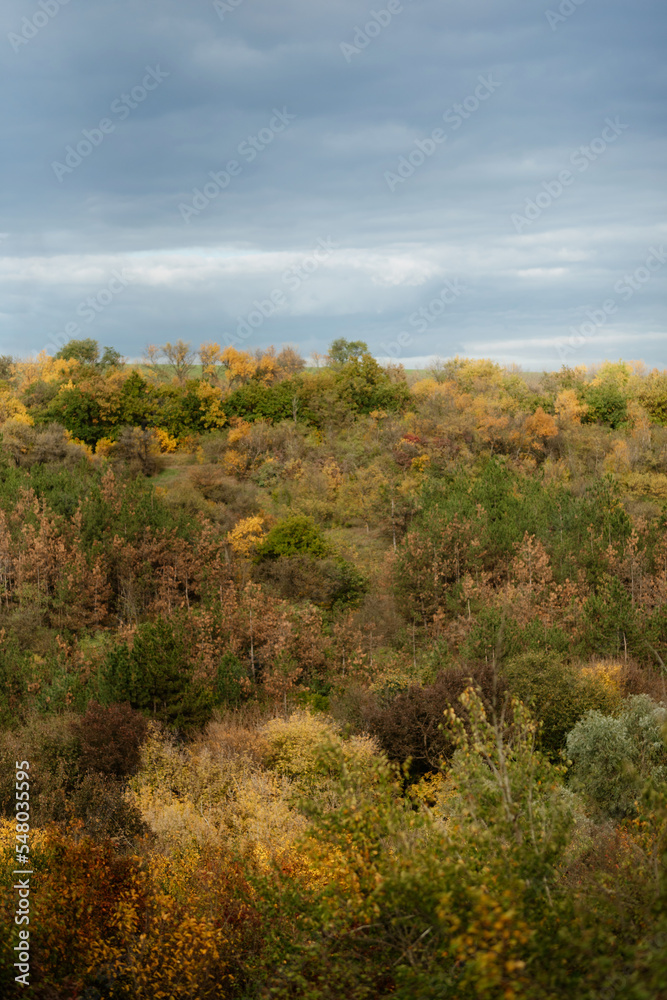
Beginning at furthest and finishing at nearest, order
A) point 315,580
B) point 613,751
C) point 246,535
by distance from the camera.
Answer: point 246,535, point 315,580, point 613,751

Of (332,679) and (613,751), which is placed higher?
(613,751)

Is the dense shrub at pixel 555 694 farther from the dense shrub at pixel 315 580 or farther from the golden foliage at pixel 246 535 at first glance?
the golden foliage at pixel 246 535

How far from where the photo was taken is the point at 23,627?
4212 cm

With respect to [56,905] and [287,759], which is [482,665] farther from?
[56,905]

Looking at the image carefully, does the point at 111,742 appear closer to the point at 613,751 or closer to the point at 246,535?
the point at 613,751

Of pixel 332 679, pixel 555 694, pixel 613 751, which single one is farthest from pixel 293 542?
pixel 613 751

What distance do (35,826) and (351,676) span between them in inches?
680

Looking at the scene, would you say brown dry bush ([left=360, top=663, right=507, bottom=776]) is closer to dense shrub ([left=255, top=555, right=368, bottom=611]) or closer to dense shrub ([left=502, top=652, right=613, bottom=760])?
dense shrub ([left=502, top=652, right=613, bottom=760])

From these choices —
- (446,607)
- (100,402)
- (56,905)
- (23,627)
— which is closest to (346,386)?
(100,402)

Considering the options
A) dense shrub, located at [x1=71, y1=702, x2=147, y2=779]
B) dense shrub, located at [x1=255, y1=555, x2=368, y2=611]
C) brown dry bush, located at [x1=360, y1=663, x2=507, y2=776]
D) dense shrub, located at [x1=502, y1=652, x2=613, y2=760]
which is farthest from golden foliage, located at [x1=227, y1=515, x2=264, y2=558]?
dense shrub, located at [x1=502, y1=652, x2=613, y2=760]

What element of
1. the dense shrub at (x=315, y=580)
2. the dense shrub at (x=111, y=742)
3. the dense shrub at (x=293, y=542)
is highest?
the dense shrub at (x=293, y=542)

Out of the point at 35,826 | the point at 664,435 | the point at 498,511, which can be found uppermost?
the point at 664,435

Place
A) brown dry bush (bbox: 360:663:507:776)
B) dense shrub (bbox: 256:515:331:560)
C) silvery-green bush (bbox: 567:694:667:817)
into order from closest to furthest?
silvery-green bush (bbox: 567:694:667:817)
brown dry bush (bbox: 360:663:507:776)
dense shrub (bbox: 256:515:331:560)

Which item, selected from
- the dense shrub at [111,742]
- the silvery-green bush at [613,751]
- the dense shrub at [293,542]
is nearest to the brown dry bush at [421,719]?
the silvery-green bush at [613,751]
